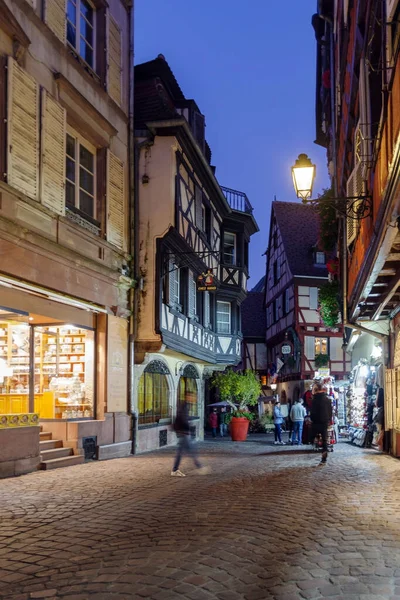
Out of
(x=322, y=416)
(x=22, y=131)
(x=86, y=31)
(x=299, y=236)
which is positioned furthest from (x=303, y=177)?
(x=299, y=236)

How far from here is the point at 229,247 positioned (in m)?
28.9

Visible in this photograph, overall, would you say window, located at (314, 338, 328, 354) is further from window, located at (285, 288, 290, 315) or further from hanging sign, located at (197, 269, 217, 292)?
hanging sign, located at (197, 269, 217, 292)

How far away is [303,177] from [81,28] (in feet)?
24.8

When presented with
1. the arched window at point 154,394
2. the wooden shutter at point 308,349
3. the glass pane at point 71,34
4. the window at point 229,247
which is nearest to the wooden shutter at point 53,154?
the glass pane at point 71,34

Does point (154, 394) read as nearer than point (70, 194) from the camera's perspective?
No

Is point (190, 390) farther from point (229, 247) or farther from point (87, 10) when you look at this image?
point (87, 10)

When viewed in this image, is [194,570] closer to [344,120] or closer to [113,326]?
[113,326]

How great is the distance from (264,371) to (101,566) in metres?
43.4

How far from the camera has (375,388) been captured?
18359 millimetres

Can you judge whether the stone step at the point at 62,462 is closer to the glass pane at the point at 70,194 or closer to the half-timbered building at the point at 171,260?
the half-timbered building at the point at 171,260

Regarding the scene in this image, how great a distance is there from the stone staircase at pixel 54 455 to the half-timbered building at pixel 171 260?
2.88m

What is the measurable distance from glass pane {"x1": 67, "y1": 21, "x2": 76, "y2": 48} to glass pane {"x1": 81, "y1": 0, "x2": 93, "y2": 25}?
3.38 ft

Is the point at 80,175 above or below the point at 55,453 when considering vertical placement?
above

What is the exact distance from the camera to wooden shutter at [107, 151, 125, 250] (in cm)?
1561
